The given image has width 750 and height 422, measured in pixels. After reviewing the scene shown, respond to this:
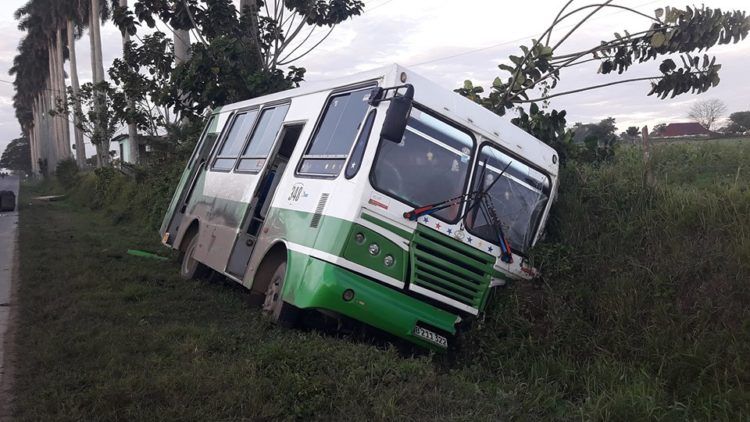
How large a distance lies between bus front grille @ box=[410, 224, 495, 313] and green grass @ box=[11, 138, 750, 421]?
37cm

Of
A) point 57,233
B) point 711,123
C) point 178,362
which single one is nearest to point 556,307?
point 178,362

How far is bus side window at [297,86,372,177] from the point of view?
6.34 metres

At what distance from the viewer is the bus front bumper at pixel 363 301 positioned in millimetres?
5609

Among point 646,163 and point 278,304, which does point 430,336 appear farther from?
point 646,163

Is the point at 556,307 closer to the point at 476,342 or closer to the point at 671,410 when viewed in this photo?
the point at 476,342

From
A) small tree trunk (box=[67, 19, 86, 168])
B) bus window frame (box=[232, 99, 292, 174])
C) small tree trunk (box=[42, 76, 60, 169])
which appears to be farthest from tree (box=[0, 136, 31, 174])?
bus window frame (box=[232, 99, 292, 174])

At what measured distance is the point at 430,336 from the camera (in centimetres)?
601

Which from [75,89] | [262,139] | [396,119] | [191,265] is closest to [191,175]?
[191,265]

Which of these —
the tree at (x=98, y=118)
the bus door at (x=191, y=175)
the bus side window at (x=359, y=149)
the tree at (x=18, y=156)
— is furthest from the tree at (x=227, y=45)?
the tree at (x=18, y=156)

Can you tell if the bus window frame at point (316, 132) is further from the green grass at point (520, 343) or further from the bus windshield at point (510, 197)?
the green grass at point (520, 343)

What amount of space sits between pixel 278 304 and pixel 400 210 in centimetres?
148

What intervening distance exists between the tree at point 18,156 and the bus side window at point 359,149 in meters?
132

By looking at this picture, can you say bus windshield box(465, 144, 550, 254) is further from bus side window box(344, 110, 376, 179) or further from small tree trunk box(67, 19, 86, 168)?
small tree trunk box(67, 19, 86, 168)

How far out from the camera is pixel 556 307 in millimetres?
6492
